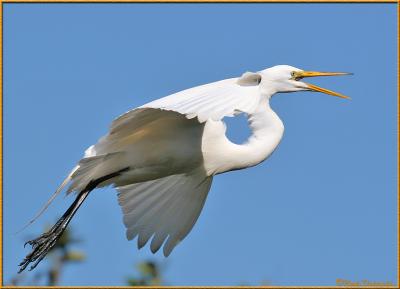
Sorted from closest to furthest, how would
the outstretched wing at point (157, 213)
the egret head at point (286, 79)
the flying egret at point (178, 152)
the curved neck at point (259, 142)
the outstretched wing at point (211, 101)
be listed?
the outstretched wing at point (211, 101) < the flying egret at point (178, 152) < the curved neck at point (259, 142) < the egret head at point (286, 79) < the outstretched wing at point (157, 213)

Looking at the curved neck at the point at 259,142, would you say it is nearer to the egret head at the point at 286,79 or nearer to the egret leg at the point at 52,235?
the egret head at the point at 286,79

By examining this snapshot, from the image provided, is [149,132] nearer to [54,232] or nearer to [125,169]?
[125,169]

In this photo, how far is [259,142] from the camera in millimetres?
6449

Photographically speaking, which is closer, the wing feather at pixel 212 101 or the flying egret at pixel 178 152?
the wing feather at pixel 212 101

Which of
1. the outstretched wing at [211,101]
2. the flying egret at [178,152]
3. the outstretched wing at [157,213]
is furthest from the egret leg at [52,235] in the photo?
the outstretched wing at [211,101]

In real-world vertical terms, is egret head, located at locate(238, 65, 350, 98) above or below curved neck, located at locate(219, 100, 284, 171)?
above

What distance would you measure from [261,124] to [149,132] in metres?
0.70

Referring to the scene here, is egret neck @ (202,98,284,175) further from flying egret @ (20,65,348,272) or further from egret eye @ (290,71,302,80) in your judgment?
egret eye @ (290,71,302,80)

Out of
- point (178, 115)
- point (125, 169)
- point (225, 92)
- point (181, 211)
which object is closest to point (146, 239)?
point (181, 211)

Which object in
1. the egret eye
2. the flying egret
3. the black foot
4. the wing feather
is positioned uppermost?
the egret eye

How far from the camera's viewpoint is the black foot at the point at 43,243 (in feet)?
22.0

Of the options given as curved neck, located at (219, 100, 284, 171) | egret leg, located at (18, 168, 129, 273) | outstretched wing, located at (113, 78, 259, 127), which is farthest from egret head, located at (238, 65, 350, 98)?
egret leg, located at (18, 168, 129, 273)

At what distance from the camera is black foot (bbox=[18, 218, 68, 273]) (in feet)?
22.0

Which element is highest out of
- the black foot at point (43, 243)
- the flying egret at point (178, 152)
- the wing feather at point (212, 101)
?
the wing feather at point (212, 101)
